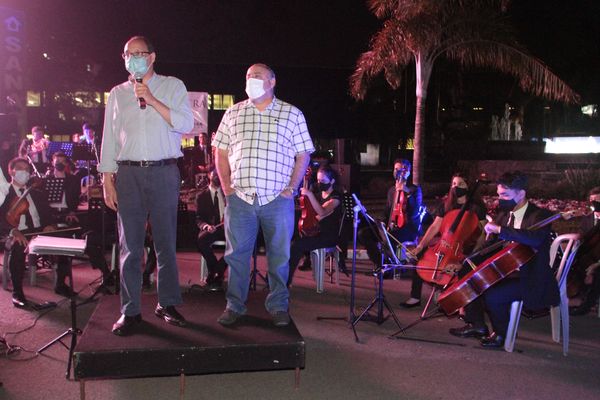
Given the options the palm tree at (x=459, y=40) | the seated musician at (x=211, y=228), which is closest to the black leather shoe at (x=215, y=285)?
the seated musician at (x=211, y=228)

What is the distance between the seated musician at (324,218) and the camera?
699 cm

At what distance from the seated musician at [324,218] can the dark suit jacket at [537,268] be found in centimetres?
260

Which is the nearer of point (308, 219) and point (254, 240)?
point (254, 240)

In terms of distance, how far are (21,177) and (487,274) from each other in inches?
211

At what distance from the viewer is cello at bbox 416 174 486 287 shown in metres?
5.82

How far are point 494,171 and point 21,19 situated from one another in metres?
14.7

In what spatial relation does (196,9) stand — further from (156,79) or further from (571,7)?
(156,79)

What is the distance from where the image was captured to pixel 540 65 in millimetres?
11562

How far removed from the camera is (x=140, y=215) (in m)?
4.16

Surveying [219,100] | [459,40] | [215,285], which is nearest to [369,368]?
[215,285]

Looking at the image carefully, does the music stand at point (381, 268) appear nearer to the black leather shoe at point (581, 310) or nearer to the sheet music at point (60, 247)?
the black leather shoe at point (581, 310)

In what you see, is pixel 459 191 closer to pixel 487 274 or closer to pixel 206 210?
pixel 487 274

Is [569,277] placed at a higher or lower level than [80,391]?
higher

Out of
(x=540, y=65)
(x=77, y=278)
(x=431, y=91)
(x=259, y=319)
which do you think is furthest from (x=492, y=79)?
(x=259, y=319)
